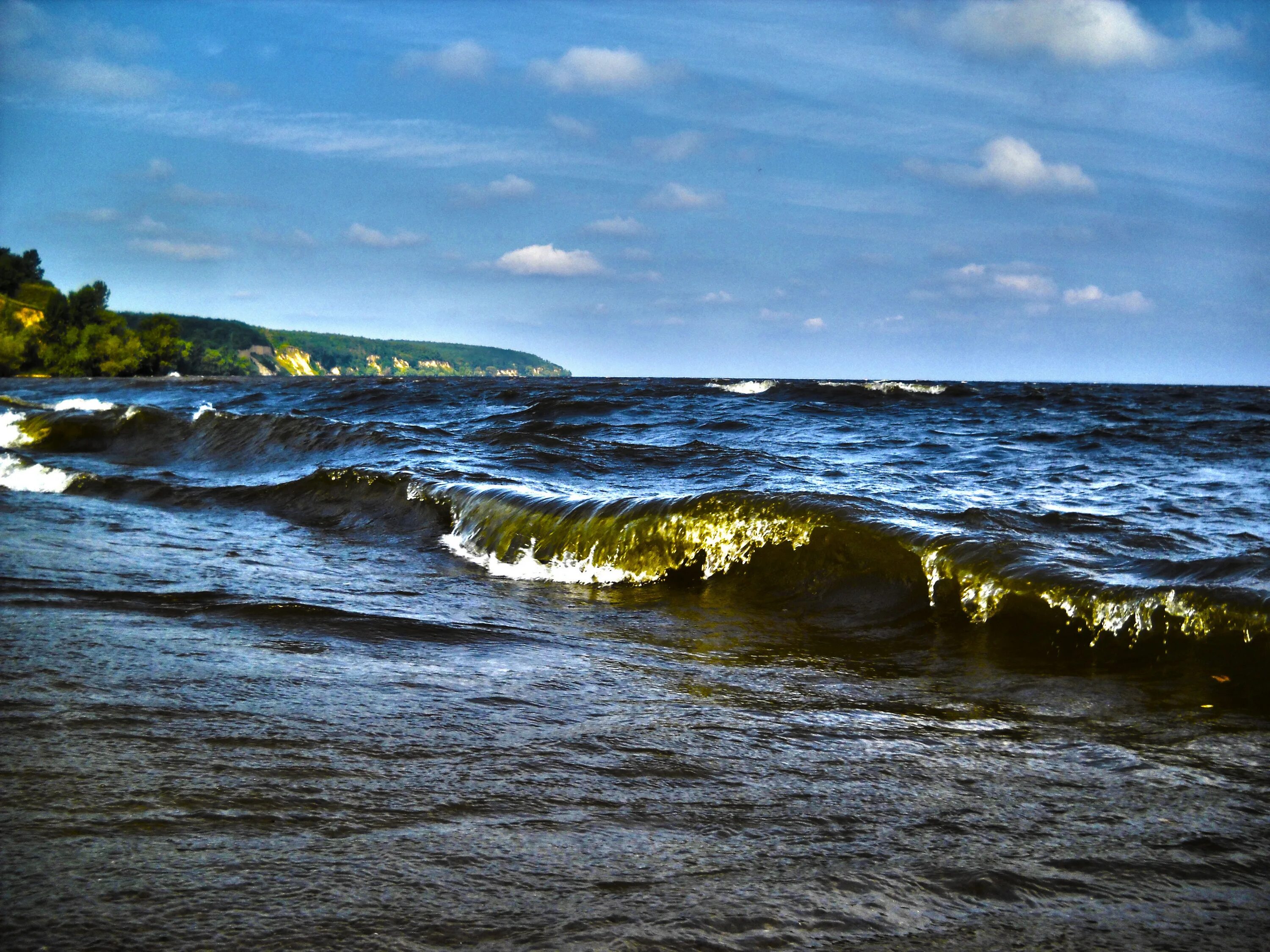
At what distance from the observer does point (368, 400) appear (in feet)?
76.4

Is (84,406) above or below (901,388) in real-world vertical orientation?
below

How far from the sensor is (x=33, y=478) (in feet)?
30.7

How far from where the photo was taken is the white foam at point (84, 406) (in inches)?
603

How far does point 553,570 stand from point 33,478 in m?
6.35

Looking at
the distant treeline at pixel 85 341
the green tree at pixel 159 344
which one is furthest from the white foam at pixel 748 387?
the green tree at pixel 159 344

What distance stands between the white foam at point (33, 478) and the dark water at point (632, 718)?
0.18 meters

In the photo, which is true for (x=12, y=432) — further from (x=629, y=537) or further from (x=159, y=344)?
(x=159, y=344)

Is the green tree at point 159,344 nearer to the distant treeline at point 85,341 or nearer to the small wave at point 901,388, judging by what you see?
the distant treeline at point 85,341

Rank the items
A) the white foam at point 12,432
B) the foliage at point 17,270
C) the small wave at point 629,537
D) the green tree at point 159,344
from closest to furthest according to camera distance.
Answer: the small wave at point 629,537
the white foam at point 12,432
the green tree at point 159,344
the foliage at point 17,270

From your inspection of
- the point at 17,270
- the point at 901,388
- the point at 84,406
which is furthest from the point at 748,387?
the point at 17,270

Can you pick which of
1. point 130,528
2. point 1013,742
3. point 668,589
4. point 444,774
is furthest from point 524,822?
point 130,528

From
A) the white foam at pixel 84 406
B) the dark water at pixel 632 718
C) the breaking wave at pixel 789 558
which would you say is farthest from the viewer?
the white foam at pixel 84 406

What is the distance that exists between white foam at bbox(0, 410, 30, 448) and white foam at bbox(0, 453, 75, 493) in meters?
3.71

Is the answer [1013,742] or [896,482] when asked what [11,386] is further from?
[1013,742]
